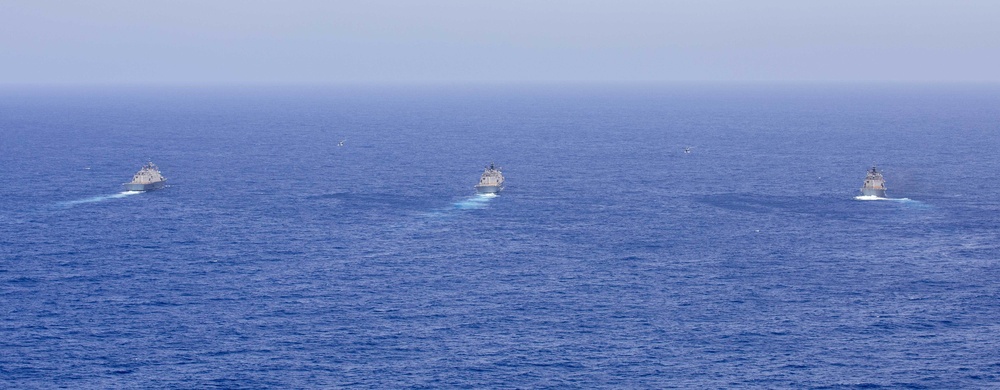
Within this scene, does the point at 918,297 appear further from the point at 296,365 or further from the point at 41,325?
the point at 41,325

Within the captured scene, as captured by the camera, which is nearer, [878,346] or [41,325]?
[878,346]

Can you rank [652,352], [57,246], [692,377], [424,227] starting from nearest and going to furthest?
[692,377], [652,352], [57,246], [424,227]

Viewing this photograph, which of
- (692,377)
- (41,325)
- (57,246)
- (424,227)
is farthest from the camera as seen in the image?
(424,227)

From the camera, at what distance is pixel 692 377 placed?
360ft

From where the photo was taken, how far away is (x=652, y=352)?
117 metres

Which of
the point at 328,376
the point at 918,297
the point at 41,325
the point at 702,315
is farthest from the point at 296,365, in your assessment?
the point at 918,297

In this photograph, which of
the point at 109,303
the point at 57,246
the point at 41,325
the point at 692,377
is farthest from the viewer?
the point at 57,246

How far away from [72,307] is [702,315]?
250 feet

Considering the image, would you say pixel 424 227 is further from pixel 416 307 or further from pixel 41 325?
pixel 41 325

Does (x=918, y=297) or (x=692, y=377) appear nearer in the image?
(x=692, y=377)

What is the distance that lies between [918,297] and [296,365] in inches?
3037

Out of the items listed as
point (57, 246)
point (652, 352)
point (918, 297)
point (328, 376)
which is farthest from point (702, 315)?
point (57, 246)

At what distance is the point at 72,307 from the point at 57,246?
123 ft

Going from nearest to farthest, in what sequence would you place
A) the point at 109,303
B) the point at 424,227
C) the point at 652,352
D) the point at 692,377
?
the point at 692,377, the point at 652,352, the point at 109,303, the point at 424,227
